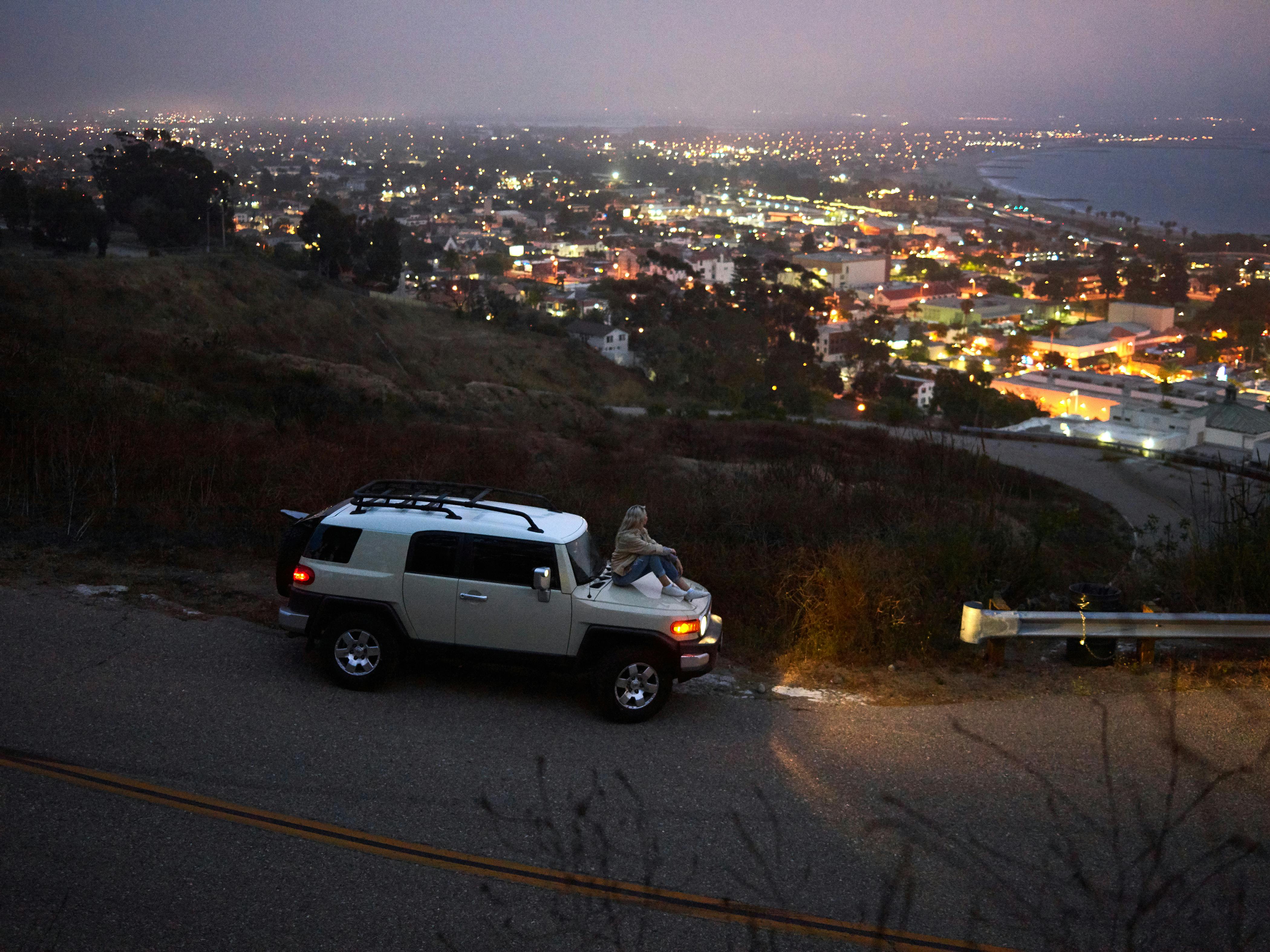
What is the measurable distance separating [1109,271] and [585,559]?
307ft

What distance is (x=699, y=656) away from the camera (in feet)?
21.1

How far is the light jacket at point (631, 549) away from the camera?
6.68m

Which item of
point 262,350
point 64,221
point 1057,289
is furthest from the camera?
point 1057,289

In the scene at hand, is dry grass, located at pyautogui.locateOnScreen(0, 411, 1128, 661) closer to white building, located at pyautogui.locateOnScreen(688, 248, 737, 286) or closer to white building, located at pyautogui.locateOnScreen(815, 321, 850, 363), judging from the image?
white building, located at pyautogui.locateOnScreen(815, 321, 850, 363)

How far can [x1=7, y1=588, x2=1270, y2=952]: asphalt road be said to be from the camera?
4391 millimetres

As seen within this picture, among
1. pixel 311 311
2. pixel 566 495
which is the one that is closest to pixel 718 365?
pixel 311 311

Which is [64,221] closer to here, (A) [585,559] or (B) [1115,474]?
(B) [1115,474]

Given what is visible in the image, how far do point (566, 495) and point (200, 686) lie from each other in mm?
5798

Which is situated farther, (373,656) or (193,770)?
(373,656)

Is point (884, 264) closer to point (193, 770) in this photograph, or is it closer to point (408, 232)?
point (408, 232)

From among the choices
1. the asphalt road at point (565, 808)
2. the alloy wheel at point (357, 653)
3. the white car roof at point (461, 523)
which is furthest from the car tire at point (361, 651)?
the white car roof at point (461, 523)

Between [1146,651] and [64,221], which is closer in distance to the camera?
[1146,651]

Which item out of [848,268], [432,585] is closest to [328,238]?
[432,585]

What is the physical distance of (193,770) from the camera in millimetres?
5543
